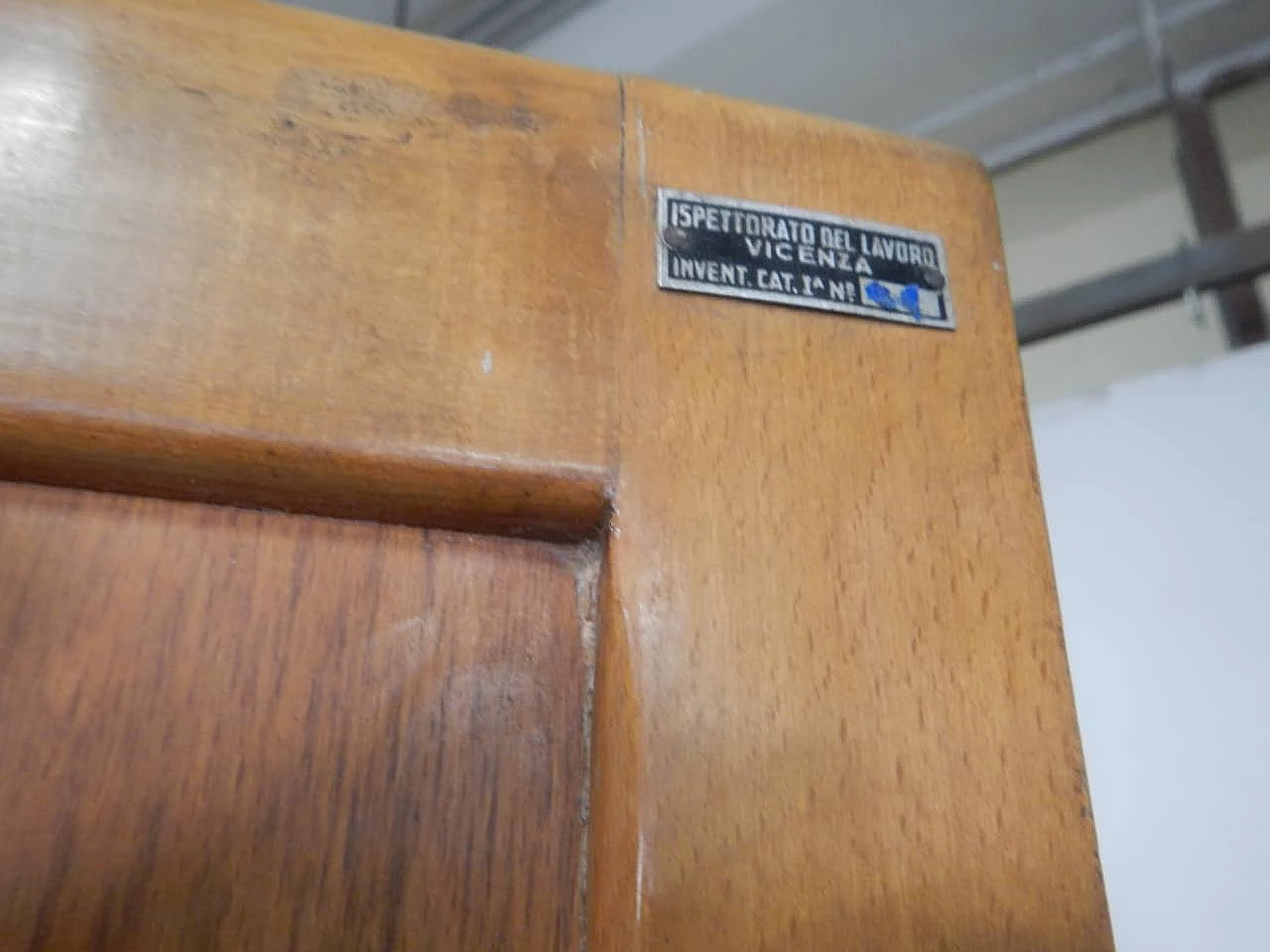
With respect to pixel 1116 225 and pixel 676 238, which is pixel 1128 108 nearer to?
pixel 1116 225

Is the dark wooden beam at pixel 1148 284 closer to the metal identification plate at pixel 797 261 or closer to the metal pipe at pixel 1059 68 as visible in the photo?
the metal pipe at pixel 1059 68

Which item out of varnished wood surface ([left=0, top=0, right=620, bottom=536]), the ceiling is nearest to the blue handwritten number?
varnished wood surface ([left=0, top=0, right=620, bottom=536])

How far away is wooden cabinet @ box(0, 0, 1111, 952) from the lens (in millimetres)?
311

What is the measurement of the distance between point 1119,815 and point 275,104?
78 centimetres

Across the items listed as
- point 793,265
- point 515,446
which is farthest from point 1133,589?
point 515,446

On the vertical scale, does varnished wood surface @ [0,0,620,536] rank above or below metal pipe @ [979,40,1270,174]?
below

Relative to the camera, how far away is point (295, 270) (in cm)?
36

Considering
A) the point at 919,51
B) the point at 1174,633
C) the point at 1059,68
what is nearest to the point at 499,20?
the point at 919,51

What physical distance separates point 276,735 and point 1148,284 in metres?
0.93

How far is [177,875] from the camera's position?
299 mm

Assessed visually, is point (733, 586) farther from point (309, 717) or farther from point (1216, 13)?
point (1216, 13)

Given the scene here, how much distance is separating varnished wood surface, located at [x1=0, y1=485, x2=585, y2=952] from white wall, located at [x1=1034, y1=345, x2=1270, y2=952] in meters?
0.58

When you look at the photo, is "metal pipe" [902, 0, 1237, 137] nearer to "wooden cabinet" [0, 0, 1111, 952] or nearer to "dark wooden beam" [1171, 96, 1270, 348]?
"dark wooden beam" [1171, 96, 1270, 348]

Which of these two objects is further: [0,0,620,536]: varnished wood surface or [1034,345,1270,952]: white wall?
[1034,345,1270,952]: white wall
